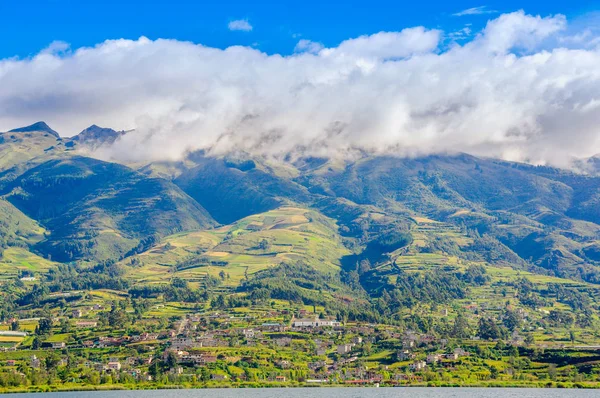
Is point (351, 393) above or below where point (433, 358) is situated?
below

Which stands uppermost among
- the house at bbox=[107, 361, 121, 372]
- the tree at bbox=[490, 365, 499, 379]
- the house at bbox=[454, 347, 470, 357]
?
the house at bbox=[454, 347, 470, 357]

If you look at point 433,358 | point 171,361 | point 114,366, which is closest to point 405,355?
point 433,358

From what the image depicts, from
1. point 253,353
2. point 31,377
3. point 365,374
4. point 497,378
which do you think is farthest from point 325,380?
point 31,377

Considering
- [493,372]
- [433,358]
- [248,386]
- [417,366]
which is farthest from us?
[433,358]

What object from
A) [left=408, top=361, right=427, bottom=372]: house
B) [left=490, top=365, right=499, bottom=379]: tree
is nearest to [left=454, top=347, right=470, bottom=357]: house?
[left=408, top=361, right=427, bottom=372]: house

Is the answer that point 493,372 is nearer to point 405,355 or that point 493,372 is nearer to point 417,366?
point 417,366

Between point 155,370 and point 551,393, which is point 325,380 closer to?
point 155,370

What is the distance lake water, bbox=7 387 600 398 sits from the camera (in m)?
143

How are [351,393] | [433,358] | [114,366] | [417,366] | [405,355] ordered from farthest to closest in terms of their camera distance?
[405,355]
[433,358]
[114,366]
[417,366]
[351,393]

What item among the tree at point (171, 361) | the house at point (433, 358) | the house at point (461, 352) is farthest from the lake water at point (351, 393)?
the house at point (461, 352)

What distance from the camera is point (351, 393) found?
153375mm

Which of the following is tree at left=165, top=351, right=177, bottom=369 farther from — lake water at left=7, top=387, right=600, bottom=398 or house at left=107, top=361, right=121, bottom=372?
lake water at left=7, top=387, right=600, bottom=398

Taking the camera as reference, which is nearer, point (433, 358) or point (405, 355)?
point (433, 358)

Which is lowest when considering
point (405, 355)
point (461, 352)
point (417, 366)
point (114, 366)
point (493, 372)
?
point (114, 366)
